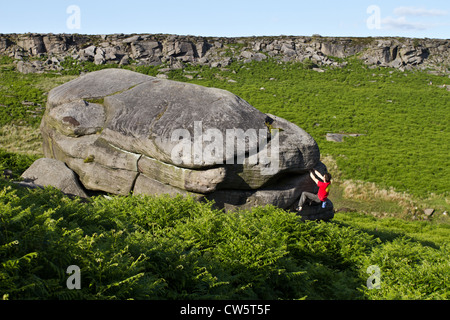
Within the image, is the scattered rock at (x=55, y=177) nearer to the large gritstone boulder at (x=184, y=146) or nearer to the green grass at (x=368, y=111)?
the large gritstone boulder at (x=184, y=146)

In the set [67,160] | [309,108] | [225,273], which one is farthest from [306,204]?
[309,108]

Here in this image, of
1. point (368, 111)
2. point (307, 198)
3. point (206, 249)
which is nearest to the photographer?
point (206, 249)

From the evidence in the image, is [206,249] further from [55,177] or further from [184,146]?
[55,177]

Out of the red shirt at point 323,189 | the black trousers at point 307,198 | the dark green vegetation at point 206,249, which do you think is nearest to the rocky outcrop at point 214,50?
the dark green vegetation at point 206,249

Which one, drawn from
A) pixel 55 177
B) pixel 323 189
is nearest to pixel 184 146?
pixel 323 189

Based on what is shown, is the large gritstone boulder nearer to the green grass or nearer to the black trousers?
the black trousers

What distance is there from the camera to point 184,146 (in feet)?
53.4

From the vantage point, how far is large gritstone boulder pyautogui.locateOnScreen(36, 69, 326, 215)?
16391 millimetres

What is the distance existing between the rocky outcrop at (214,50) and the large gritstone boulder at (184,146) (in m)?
41.1

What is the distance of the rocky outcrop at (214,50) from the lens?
59031 mm

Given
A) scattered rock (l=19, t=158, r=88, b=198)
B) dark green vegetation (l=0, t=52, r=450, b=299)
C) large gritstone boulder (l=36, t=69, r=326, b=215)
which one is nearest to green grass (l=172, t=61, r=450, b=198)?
dark green vegetation (l=0, t=52, r=450, b=299)

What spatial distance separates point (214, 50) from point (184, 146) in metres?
51.0

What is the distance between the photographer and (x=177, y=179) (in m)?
16.7

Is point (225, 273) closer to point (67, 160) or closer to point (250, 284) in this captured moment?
point (250, 284)
